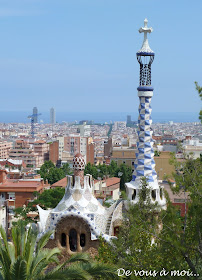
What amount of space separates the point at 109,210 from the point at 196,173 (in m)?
5.33

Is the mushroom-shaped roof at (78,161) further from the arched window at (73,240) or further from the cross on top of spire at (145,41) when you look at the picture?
the cross on top of spire at (145,41)

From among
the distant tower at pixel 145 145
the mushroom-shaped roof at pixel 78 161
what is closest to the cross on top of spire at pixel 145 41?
the distant tower at pixel 145 145

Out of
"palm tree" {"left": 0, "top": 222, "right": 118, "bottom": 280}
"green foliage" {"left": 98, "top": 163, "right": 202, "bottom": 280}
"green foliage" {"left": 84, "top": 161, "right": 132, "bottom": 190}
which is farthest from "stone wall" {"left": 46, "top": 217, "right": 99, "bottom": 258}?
"green foliage" {"left": 84, "top": 161, "right": 132, "bottom": 190}

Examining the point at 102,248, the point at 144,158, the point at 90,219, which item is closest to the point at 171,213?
the point at 102,248

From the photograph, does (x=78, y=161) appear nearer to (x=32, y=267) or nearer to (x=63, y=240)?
(x=63, y=240)

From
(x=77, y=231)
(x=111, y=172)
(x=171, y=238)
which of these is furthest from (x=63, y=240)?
(x=111, y=172)

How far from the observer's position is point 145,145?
50.2 feet

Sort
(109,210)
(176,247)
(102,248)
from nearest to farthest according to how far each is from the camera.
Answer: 1. (176,247)
2. (102,248)
3. (109,210)

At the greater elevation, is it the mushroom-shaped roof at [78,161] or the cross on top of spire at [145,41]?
the cross on top of spire at [145,41]

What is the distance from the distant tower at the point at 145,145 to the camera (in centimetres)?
1497

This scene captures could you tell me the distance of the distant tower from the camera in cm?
1497

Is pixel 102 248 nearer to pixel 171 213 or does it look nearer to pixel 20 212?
pixel 171 213

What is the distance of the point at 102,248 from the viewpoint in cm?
1155

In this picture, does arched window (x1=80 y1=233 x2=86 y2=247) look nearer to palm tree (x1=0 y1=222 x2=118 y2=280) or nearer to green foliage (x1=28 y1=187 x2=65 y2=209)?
palm tree (x1=0 y1=222 x2=118 y2=280)
